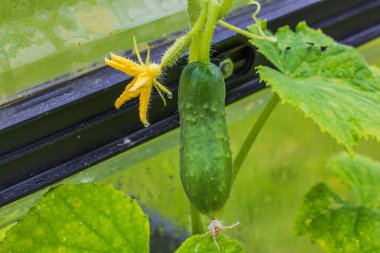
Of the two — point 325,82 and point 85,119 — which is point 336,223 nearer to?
point 325,82

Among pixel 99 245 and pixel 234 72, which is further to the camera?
pixel 234 72

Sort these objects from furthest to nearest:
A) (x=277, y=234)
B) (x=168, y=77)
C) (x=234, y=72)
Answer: (x=277, y=234), (x=234, y=72), (x=168, y=77)

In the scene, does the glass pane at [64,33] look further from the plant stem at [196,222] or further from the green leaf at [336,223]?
the green leaf at [336,223]

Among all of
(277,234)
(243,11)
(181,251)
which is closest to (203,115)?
(181,251)

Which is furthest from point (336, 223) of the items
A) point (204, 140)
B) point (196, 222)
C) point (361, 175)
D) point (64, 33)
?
point (64, 33)

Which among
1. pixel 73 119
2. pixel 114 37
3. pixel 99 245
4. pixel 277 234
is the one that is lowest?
pixel 277 234

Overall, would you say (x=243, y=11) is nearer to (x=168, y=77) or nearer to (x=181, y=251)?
(x=168, y=77)
